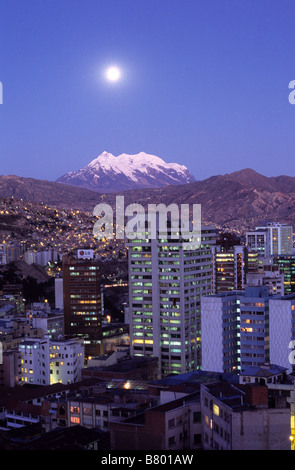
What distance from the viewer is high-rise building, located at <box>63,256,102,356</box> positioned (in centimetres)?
3797

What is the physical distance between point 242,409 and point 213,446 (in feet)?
4.73

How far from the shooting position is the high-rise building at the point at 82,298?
38.0 metres

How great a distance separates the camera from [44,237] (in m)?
95.2

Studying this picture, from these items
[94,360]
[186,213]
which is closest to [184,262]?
[94,360]

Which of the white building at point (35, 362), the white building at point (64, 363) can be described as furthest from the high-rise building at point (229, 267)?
the white building at point (35, 362)

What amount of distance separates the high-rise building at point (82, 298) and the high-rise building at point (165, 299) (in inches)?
281

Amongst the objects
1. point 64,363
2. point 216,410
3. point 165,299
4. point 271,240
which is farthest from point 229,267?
point 216,410

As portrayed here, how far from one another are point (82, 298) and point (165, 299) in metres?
9.02

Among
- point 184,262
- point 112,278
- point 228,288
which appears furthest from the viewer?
point 112,278

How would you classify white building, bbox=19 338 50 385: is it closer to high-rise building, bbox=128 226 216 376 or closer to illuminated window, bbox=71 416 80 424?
high-rise building, bbox=128 226 216 376

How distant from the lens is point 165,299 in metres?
30.7

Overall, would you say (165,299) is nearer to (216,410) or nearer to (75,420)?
(75,420)
